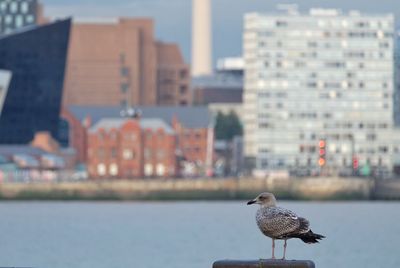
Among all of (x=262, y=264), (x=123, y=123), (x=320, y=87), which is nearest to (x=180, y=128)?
(x=123, y=123)

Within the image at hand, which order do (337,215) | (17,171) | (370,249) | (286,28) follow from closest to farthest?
(370,249), (337,215), (17,171), (286,28)

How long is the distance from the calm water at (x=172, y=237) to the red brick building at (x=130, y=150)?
3978 cm

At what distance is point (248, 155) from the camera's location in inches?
7441

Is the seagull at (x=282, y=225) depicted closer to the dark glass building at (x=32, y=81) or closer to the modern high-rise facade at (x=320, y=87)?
the dark glass building at (x=32, y=81)

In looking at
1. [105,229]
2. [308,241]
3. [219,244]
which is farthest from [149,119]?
[308,241]

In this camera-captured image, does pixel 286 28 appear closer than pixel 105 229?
No

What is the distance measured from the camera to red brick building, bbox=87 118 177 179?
520 ft

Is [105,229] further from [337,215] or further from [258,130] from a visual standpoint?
[258,130]

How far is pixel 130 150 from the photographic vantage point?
159000 millimetres

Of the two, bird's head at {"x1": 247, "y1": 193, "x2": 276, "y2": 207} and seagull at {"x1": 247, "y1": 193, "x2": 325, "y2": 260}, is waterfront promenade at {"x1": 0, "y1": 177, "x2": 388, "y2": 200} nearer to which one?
bird's head at {"x1": 247, "y1": 193, "x2": 276, "y2": 207}

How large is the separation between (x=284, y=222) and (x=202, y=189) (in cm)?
10706

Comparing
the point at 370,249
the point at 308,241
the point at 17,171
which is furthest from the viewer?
the point at 17,171

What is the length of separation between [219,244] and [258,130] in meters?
123

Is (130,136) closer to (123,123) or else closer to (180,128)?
(123,123)
